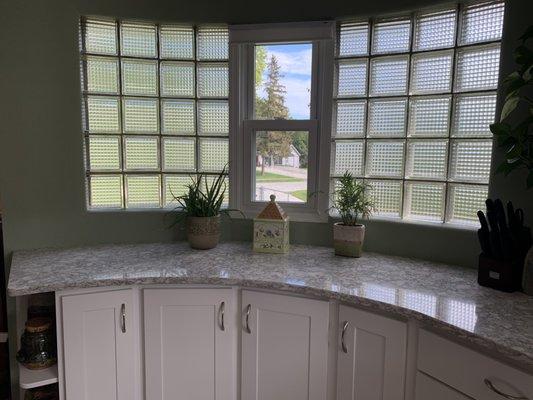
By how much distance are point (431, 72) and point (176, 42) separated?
1.35 m

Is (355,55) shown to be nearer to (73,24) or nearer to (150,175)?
(150,175)

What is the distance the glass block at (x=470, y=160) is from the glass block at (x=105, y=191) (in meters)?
1.75

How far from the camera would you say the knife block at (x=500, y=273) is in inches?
62.1

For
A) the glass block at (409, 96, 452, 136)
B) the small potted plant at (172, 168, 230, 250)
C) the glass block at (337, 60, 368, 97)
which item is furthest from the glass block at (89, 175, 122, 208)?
the glass block at (409, 96, 452, 136)

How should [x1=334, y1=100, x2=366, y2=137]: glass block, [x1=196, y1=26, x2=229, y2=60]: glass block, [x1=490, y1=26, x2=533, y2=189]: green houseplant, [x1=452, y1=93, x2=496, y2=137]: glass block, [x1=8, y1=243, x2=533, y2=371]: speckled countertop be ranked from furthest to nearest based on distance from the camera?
[x1=196, y1=26, x2=229, y2=60]: glass block → [x1=334, y1=100, x2=366, y2=137]: glass block → [x1=452, y1=93, x2=496, y2=137]: glass block → [x1=490, y1=26, x2=533, y2=189]: green houseplant → [x1=8, y1=243, x2=533, y2=371]: speckled countertop

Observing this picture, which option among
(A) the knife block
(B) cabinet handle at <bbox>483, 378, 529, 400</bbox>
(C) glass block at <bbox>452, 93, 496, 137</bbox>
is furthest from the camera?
(C) glass block at <bbox>452, 93, 496, 137</bbox>

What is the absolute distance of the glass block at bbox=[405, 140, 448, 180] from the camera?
6.57 ft

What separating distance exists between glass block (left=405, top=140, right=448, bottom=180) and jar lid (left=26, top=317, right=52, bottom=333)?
5.98 ft

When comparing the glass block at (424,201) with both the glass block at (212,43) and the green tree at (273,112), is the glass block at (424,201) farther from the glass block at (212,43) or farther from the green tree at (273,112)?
the glass block at (212,43)

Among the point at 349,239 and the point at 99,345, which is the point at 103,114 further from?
the point at 349,239

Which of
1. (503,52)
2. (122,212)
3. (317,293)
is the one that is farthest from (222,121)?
(503,52)

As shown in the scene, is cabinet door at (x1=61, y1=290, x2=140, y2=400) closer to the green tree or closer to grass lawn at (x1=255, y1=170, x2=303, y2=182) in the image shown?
grass lawn at (x1=255, y1=170, x2=303, y2=182)

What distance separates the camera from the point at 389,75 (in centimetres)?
210

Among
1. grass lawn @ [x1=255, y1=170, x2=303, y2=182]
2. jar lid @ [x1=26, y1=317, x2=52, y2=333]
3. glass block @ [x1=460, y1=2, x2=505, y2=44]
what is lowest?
jar lid @ [x1=26, y1=317, x2=52, y2=333]
